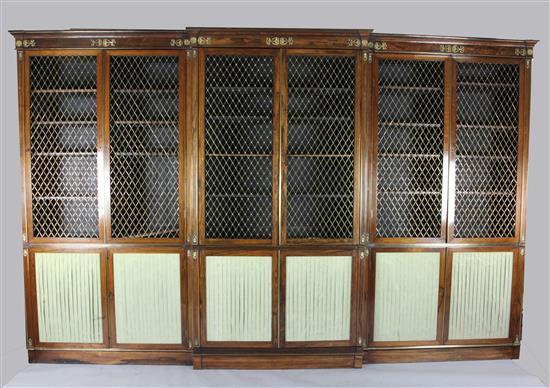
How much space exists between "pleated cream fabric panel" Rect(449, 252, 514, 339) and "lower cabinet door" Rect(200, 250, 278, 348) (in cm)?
188

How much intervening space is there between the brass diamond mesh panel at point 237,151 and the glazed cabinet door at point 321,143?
208mm

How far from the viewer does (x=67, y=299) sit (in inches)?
175

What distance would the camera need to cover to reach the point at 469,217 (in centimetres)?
467

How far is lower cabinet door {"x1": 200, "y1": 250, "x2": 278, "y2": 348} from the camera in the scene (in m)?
4.31

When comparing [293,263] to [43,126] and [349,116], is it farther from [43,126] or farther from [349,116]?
[43,126]

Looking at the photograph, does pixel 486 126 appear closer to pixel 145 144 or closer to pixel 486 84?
pixel 486 84

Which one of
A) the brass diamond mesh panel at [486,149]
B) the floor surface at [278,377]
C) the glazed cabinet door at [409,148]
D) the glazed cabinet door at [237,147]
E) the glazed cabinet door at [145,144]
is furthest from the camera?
the brass diamond mesh panel at [486,149]

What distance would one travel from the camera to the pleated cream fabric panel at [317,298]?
4.34 metres

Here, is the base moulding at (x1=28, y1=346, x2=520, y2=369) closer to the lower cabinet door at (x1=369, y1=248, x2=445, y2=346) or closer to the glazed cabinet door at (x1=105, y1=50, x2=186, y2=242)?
the lower cabinet door at (x1=369, y1=248, x2=445, y2=346)

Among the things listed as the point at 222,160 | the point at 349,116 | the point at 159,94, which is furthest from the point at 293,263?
the point at 159,94

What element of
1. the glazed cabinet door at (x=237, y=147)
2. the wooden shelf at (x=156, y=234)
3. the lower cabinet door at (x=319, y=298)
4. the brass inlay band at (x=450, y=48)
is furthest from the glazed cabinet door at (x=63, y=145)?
the brass inlay band at (x=450, y=48)

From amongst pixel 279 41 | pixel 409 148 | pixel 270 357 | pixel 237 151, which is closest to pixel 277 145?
pixel 237 151

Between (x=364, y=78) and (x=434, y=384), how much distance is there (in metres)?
2.94

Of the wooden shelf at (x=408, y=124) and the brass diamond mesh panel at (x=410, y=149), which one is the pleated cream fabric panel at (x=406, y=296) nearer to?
the brass diamond mesh panel at (x=410, y=149)
